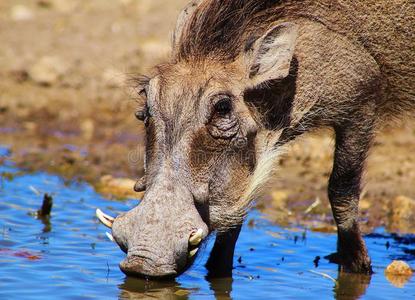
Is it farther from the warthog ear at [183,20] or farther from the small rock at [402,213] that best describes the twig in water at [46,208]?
the small rock at [402,213]

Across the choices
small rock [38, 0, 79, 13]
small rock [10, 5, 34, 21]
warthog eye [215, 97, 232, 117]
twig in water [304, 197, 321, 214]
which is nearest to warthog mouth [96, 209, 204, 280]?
warthog eye [215, 97, 232, 117]

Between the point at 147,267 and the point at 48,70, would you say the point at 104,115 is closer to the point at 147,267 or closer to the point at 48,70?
the point at 48,70

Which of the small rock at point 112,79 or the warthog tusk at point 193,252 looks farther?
the small rock at point 112,79

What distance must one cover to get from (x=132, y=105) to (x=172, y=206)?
5.11 meters

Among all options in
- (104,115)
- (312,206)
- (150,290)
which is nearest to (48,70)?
(104,115)

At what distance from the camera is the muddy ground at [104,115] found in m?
6.54

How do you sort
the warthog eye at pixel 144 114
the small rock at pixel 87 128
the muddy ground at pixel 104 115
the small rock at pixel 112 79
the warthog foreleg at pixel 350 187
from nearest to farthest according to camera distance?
the warthog eye at pixel 144 114, the warthog foreleg at pixel 350 187, the muddy ground at pixel 104 115, the small rock at pixel 87 128, the small rock at pixel 112 79

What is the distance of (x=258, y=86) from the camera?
448cm

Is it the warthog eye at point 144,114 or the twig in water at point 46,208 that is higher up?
the twig in water at point 46,208

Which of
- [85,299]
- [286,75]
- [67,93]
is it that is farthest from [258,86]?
[67,93]

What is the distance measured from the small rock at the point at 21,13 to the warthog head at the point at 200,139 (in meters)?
7.17

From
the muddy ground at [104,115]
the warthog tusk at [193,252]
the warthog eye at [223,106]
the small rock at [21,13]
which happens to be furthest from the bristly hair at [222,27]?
the small rock at [21,13]

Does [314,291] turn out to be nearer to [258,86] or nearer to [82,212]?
[258,86]

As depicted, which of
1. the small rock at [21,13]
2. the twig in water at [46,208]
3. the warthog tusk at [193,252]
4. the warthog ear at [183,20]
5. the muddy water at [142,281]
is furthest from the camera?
the small rock at [21,13]
